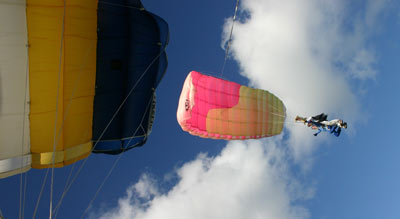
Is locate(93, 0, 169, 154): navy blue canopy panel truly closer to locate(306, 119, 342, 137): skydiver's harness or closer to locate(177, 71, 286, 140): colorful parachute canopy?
locate(177, 71, 286, 140): colorful parachute canopy

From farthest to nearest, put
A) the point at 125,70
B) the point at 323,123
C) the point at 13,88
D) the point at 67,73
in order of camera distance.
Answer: the point at 323,123 < the point at 125,70 < the point at 67,73 < the point at 13,88

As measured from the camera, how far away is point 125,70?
6.98m

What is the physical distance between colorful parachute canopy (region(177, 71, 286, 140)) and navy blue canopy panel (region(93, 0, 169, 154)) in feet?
4.51

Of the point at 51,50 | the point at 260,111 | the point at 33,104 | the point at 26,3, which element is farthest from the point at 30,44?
the point at 260,111

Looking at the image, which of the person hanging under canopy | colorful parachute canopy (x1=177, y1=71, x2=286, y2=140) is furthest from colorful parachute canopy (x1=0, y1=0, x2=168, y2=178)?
the person hanging under canopy

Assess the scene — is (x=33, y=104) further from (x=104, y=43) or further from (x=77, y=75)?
(x=104, y=43)

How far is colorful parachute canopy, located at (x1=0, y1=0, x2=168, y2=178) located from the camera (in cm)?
544

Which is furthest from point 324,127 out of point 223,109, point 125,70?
point 125,70

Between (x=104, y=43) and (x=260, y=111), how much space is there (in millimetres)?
5347

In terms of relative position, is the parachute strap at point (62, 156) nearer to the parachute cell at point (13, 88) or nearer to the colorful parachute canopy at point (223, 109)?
the parachute cell at point (13, 88)

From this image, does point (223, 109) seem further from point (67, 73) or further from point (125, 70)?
point (67, 73)

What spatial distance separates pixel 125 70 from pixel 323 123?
663 centimetres

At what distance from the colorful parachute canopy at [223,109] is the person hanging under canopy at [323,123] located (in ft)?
3.33

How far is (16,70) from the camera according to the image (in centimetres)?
544
